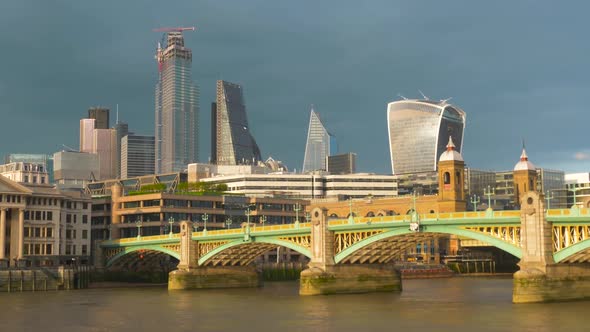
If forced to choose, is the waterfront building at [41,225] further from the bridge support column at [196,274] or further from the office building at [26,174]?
the bridge support column at [196,274]

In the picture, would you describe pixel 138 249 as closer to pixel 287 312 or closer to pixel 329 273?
pixel 329 273

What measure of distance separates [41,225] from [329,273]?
6817 centimetres

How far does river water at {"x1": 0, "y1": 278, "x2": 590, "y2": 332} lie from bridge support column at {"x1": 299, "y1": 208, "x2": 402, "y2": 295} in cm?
267

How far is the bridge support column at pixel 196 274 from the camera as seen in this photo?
131 meters

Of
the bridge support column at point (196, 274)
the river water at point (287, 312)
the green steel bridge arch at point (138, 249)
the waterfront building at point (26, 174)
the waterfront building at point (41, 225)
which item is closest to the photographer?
the river water at point (287, 312)

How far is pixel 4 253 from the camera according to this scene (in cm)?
15075

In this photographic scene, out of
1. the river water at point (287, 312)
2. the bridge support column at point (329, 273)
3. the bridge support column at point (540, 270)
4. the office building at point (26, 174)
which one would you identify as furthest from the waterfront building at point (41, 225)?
the bridge support column at point (540, 270)

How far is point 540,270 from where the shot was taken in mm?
87812

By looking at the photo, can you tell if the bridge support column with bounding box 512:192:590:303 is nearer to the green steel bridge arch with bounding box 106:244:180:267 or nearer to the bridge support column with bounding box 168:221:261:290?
the bridge support column with bounding box 168:221:261:290

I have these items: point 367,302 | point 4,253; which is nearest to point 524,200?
point 367,302

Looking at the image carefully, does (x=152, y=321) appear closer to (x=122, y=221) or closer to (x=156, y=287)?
(x=156, y=287)

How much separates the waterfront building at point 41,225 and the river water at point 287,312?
32.6 metres

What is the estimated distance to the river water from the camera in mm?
75250

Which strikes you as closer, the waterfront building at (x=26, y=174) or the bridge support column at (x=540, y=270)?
the bridge support column at (x=540, y=270)
